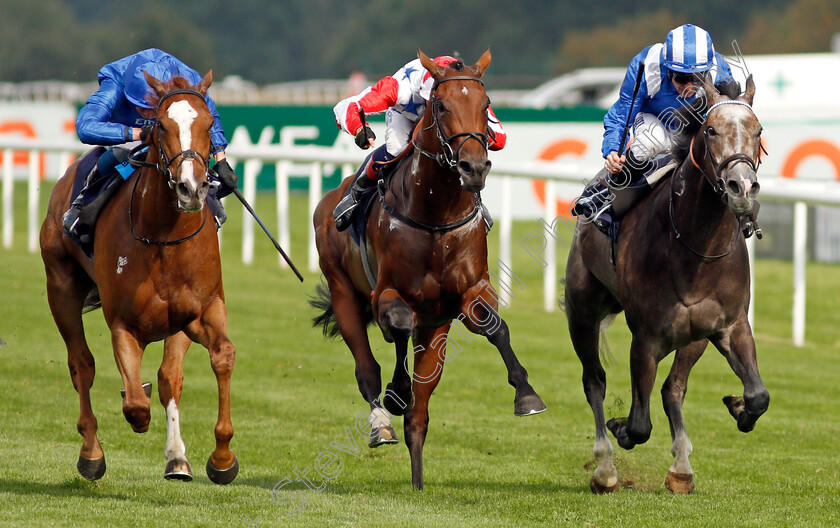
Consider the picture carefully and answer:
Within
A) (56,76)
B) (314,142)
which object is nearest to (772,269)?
(314,142)

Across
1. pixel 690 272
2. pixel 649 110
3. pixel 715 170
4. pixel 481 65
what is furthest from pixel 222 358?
pixel 649 110

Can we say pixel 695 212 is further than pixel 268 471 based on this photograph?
No

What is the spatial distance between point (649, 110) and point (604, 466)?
1.75m

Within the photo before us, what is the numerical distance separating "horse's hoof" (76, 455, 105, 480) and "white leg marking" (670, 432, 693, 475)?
2.54m

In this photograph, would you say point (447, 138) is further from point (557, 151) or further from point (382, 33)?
point (382, 33)

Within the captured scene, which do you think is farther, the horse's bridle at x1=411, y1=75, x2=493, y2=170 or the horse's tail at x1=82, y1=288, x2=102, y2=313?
the horse's tail at x1=82, y1=288, x2=102, y2=313

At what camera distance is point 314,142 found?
17859 mm

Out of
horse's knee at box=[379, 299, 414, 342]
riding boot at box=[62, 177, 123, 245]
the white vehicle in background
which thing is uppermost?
the white vehicle in background

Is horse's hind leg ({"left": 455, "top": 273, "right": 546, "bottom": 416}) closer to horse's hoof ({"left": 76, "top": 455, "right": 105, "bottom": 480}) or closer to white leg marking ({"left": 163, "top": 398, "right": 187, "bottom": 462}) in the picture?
white leg marking ({"left": 163, "top": 398, "right": 187, "bottom": 462})

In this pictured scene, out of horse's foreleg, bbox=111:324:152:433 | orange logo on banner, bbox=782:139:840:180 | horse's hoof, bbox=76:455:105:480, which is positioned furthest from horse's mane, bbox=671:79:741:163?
orange logo on banner, bbox=782:139:840:180

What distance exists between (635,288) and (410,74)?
1.46 m

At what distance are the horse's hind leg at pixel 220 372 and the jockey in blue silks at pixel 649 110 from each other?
185 centimetres

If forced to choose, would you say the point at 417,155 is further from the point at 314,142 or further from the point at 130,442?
the point at 314,142

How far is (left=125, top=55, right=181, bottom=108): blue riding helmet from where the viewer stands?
5.87m
